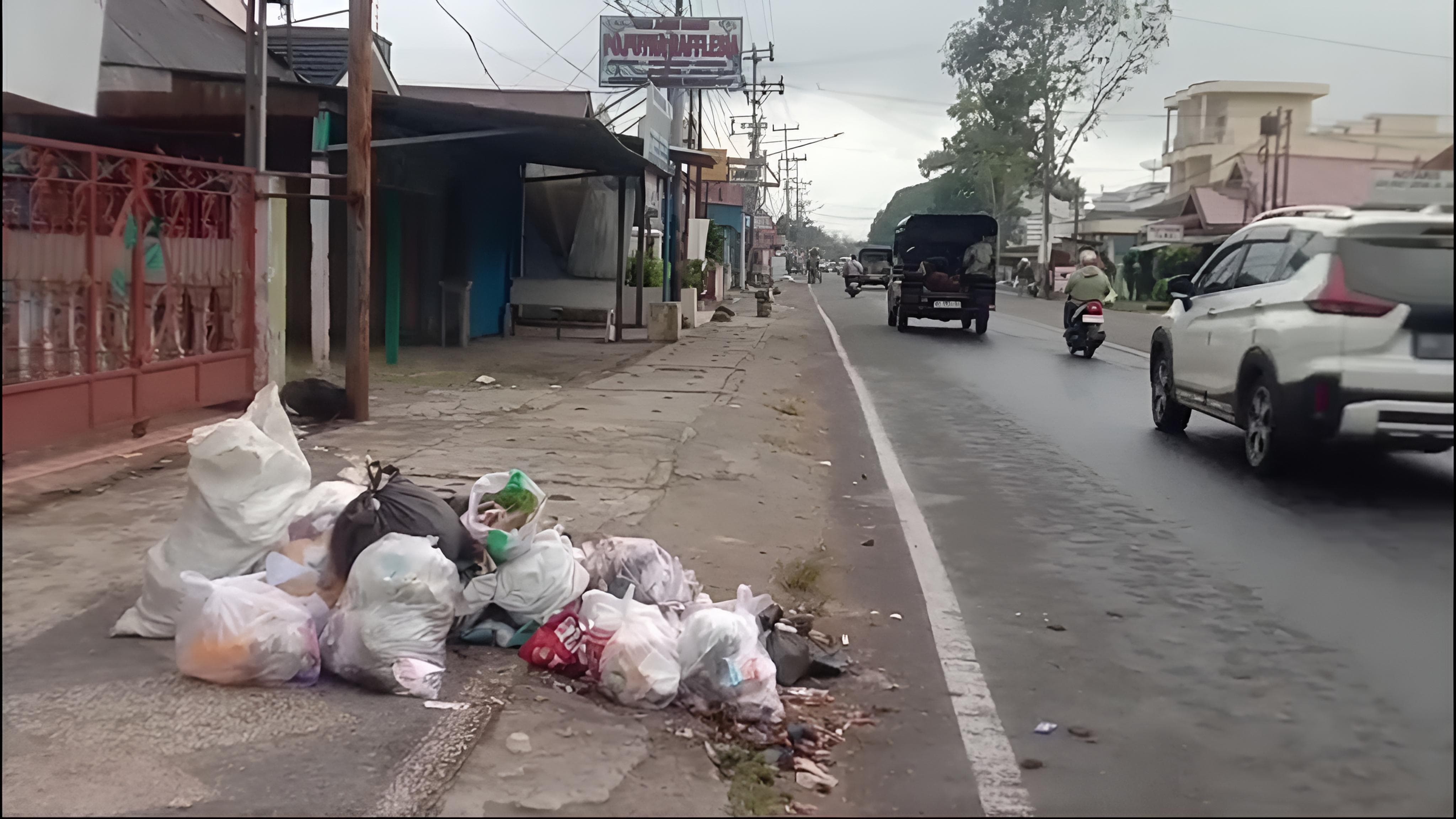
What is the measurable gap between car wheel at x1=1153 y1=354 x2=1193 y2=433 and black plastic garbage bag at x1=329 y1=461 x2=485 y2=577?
516cm

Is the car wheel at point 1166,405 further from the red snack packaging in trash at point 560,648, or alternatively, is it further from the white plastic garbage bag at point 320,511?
the white plastic garbage bag at point 320,511

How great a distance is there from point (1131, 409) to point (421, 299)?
451 inches

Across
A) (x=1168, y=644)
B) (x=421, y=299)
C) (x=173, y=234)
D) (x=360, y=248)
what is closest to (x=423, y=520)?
(x=1168, y=644)

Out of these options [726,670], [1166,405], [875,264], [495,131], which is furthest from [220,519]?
[875,264]

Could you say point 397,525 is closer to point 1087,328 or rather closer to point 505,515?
point 505,515

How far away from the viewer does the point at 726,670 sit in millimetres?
4621

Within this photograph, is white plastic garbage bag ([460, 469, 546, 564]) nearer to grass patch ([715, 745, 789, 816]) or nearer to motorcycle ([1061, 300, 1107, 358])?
grass patch ([715, 745, 789, 816])

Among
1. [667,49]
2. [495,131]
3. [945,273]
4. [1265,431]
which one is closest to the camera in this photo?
[1265,431]

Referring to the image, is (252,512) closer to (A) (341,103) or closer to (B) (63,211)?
(B) (63,211)

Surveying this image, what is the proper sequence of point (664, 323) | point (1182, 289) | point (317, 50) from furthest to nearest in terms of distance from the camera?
1. point (664, 323)
2. point (317, 50)
3. point (1182, 289)

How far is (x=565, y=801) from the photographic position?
377cm

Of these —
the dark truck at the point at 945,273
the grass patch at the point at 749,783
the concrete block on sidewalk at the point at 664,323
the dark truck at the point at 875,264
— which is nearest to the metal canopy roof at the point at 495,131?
the concrete block on sidewalk at the point at 664,323

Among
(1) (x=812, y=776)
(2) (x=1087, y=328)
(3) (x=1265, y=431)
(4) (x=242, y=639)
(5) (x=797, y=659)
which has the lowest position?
(1) (x=812, y=776)

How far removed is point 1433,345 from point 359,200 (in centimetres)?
935
